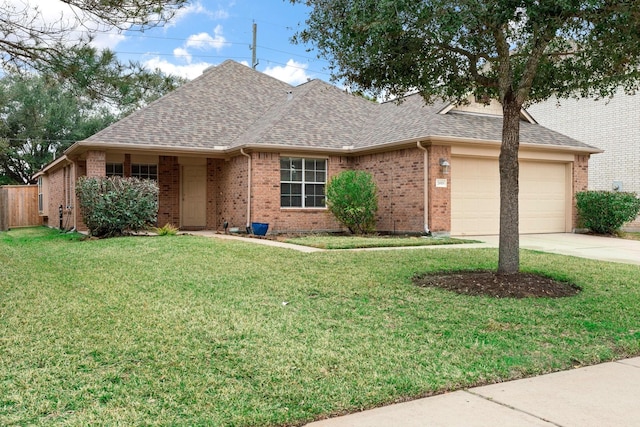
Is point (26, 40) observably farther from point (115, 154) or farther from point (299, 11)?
point (115, 154)

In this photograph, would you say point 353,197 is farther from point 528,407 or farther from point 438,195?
point 528,407

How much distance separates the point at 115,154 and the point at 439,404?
15616 millimetres

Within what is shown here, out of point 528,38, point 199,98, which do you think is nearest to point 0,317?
point 528,38

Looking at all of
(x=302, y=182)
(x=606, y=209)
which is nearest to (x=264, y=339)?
(x=302, y=182)

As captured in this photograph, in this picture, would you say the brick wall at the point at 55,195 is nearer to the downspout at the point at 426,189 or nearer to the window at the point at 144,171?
the window at the point at 144,171

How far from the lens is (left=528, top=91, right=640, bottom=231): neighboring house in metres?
19.7

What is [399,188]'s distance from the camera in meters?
15.6

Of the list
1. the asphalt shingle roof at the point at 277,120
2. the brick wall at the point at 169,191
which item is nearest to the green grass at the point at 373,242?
the asphalt shingle roof at the point at 277,120

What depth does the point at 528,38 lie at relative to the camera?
8531mm

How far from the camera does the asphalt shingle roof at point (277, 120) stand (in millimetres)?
15867

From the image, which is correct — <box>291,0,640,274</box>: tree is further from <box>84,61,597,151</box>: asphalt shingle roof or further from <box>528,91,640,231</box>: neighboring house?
<box>528,91,640,231</box>: neighboring house

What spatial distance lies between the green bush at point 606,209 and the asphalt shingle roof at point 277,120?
1666 millimetres

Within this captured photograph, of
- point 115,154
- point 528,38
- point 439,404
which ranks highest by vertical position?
point 528,38

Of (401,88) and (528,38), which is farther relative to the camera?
(401,88)
